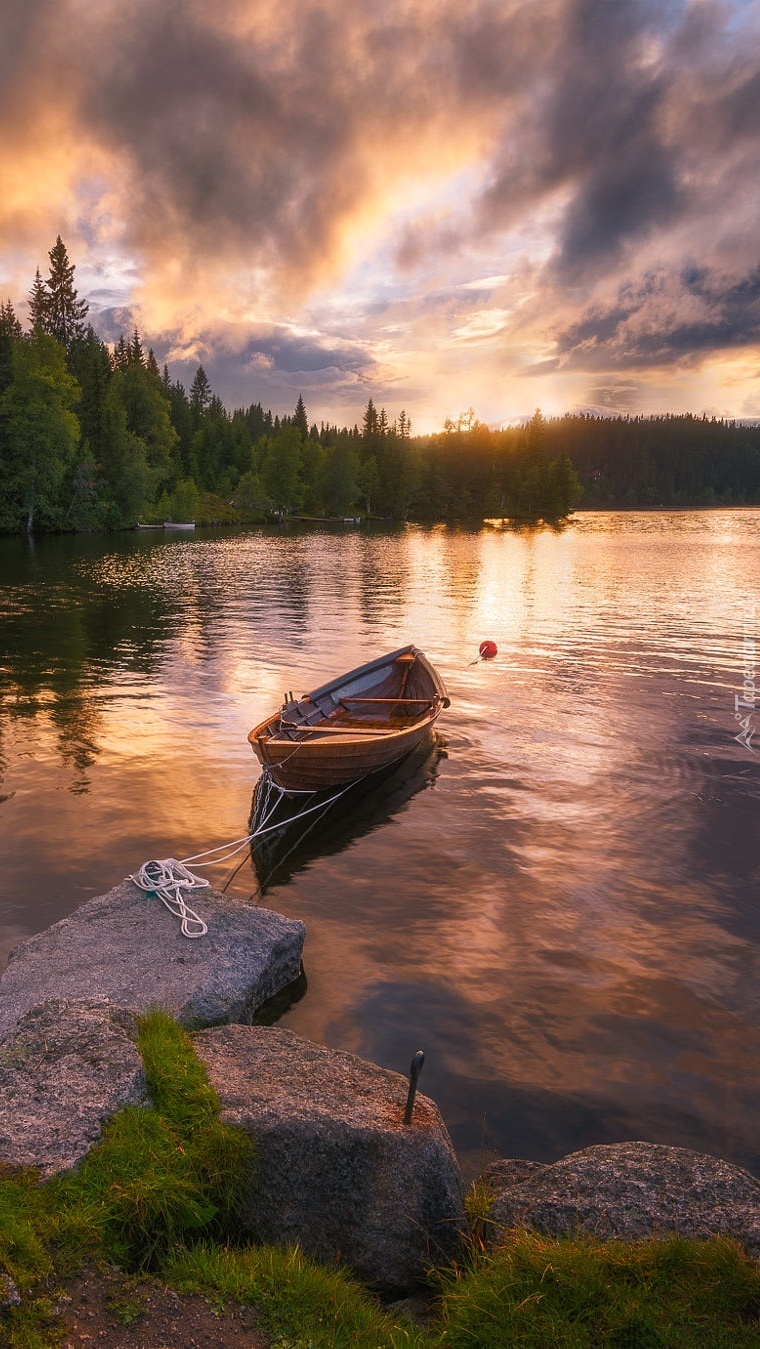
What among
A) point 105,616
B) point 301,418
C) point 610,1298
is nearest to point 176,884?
point 610,1298

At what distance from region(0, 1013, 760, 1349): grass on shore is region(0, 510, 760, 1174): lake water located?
248 cm

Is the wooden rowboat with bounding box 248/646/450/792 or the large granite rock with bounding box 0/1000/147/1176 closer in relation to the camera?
the large granite rock with bounding box 0/1000/147/1176

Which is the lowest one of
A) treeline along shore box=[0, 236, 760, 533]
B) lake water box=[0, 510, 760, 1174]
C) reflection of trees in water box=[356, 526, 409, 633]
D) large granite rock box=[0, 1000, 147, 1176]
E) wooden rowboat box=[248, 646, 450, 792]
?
lake water box=[0, 510, 760, 1174]

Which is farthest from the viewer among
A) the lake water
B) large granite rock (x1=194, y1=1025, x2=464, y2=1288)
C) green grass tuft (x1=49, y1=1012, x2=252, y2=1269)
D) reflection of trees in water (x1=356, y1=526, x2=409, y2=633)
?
reflection of trees in water (x1=356, y1=526, x2=409, y2=633)

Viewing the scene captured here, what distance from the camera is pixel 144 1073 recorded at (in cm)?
574

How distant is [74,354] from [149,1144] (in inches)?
4880

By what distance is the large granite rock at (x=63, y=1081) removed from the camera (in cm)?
497

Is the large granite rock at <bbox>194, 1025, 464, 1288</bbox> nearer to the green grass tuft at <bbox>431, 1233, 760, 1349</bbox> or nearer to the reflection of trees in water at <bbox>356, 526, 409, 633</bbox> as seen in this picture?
the green grass tuft at <bbox>431, 1233, 760, 1349</bbox>

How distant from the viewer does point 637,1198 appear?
532 cm

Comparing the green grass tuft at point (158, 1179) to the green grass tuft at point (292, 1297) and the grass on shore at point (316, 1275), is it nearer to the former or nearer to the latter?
the grass on shore at point (316, 1275)

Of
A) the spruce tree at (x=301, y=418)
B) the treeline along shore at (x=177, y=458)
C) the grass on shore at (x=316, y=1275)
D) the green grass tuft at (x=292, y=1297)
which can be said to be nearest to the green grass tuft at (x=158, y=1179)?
the grass on shore at (x=316, y=1275)

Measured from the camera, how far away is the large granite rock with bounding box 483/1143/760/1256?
505cm

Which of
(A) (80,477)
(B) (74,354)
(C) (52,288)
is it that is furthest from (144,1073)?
(C) (52,288)

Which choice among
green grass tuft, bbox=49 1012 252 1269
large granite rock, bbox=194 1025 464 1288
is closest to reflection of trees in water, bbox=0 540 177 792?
green grass tuft, bbox=49 1012 252 1269
